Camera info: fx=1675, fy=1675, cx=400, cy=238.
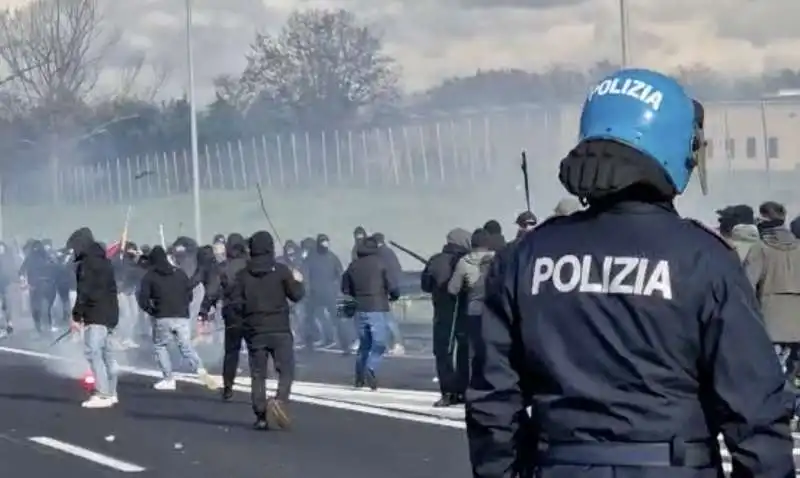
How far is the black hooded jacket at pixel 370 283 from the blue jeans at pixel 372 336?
0.32 feet

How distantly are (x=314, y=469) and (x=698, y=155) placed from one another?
25.6 feet

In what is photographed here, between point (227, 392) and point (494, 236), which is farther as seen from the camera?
point (227, 392)

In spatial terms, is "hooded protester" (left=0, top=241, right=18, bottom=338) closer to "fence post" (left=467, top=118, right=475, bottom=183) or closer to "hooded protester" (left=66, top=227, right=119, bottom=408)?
"fence post" (left=467, top=118, right=475, bottom=183)

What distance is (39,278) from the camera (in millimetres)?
29188

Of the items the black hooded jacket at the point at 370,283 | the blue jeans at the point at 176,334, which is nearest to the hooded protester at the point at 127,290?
the blue jeans at the point at 176,334

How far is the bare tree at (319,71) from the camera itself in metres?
49.6

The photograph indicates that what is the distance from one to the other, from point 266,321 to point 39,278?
16392 millimetres

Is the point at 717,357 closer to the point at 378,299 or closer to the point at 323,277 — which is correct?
the point at 378,299

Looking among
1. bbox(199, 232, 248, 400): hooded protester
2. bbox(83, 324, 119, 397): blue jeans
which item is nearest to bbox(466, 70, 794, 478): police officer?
bbox(199, 232, 248, 400): hooded protester

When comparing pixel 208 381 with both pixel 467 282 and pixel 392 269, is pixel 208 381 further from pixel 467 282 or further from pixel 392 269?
pixel 467 282

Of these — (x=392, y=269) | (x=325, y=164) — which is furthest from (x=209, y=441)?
(x=325, y=164)

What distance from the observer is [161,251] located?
1675cm

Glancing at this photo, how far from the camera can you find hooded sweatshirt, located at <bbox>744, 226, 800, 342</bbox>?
11.1 meters

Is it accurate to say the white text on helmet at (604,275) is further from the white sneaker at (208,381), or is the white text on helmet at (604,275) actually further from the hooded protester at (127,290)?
the hooded protester at (127,290)
